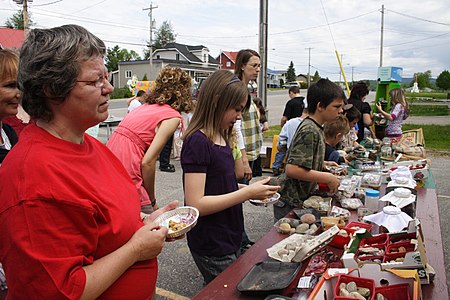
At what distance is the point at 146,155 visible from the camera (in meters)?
2.41

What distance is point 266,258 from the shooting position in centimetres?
181

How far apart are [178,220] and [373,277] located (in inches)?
32.9

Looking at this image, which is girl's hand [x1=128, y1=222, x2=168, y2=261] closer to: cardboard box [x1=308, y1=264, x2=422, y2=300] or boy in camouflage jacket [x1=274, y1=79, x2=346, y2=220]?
cardboard box [x1=308, y1=264, x2=422, y2=300]

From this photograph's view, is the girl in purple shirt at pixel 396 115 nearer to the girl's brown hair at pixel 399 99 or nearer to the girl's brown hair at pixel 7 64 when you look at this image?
the girl's brown hair at pixel 399 99

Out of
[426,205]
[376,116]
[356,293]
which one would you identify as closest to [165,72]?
[356,293]

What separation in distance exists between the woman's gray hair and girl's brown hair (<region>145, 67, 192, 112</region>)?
1466 millimetres

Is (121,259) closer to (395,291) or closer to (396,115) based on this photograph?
(395,291)

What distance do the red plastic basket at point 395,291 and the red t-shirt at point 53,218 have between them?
3.20 feet

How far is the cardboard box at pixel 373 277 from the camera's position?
4.31 ft

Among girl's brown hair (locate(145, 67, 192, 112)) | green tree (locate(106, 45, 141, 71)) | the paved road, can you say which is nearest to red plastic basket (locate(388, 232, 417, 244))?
girl's brown hair (locate(145, 67, 192, 112))

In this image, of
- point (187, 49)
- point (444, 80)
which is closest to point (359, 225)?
point (187, 49)

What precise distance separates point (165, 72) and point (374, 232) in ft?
5.92

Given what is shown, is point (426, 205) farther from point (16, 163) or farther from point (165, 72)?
point (16, 163)

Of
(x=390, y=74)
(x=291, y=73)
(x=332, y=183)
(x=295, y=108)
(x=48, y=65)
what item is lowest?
(x=332, y=183)
